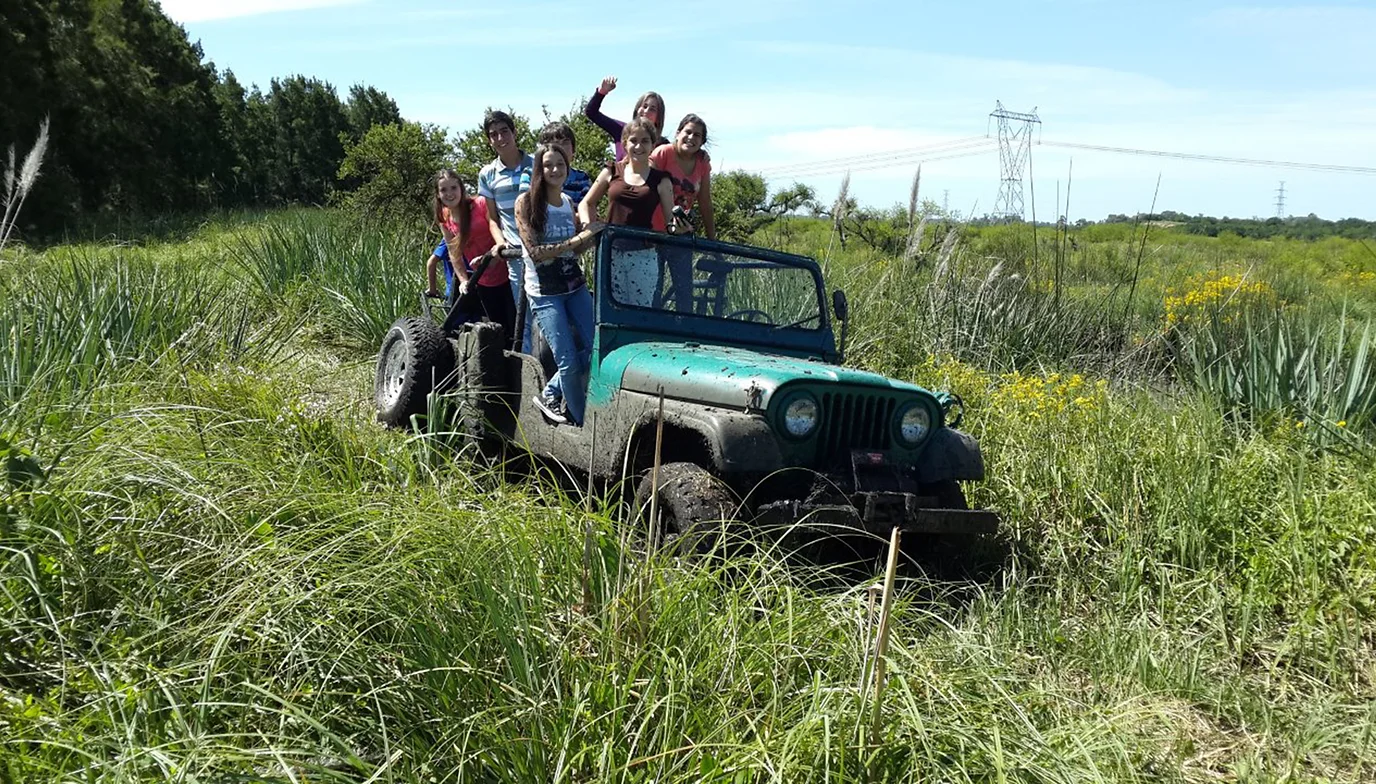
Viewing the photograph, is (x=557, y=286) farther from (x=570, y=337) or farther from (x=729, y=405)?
(x=729, y=405)

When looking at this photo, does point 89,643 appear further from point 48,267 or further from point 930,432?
point 48,267

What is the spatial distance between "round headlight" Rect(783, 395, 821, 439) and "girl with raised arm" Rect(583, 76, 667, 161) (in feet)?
7.42

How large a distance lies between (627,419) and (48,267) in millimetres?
4340

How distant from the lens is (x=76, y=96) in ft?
80.5

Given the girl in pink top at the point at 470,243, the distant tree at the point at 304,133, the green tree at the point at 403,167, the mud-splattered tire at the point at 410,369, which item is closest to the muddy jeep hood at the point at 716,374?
the mud-splattered tire at the point at 410,369

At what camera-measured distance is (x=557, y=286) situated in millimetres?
5375

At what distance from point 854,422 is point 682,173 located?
84.7 inches

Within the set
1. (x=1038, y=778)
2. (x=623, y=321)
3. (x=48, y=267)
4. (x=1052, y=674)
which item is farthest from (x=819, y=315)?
(x=48, y=267)

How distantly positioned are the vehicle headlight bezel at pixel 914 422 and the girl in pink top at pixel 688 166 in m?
1.76

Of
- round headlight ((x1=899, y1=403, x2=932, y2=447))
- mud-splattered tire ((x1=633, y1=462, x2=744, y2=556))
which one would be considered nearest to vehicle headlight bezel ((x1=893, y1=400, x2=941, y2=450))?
round headlight ((x1=899, y1=403, x2=932, y2=447))

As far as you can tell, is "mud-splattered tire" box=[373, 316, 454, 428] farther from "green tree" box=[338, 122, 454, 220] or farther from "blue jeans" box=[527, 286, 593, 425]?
"green tree" box=[338, 122, 454, 220]

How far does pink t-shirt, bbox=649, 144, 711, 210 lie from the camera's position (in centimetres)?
613

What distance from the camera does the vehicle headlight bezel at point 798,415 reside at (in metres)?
4.38

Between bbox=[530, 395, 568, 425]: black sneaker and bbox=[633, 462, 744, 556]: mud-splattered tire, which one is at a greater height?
bbox=[530, 395, 568, 425]: black sneaker
